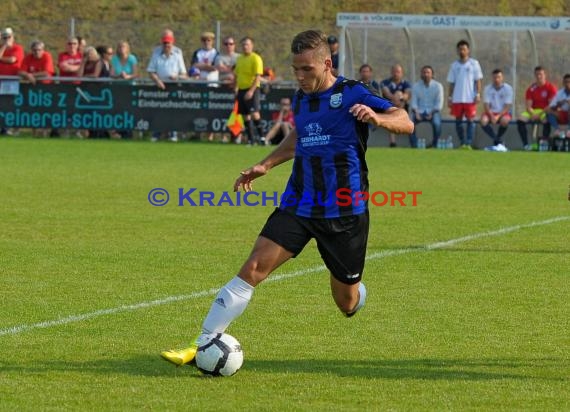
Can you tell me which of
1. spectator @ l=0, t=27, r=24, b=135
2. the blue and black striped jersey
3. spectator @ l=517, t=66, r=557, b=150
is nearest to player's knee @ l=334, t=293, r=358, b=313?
the blue and black striped jersey

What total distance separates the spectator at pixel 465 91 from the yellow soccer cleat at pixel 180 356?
22.6m

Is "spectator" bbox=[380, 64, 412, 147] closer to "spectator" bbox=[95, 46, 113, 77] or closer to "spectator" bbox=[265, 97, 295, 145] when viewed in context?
"spectator" bbox=[265, 97, 295, 145]

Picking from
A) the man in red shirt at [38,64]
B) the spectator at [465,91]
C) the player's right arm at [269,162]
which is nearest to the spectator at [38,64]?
the man in red shirt at [38,64]

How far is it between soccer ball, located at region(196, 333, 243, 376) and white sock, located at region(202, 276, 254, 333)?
Answer: 0.08m

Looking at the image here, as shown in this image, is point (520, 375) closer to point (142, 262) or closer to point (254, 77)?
point (142, 262)

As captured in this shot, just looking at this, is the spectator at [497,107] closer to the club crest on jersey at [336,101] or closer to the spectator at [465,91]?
the spectator at [465,91]

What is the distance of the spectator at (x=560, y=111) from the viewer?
2812 cm

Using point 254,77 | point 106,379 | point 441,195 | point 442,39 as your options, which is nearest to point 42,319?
point 106,379

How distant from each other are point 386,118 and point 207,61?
2299 cm

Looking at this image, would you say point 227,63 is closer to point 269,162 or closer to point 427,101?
point 427,101

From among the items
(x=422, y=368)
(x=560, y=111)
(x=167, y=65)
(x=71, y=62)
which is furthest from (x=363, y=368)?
(x=71, y=62)

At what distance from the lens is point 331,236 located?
7199 millimetres

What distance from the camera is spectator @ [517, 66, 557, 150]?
2888 centimetres

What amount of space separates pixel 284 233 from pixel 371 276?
3791mm
